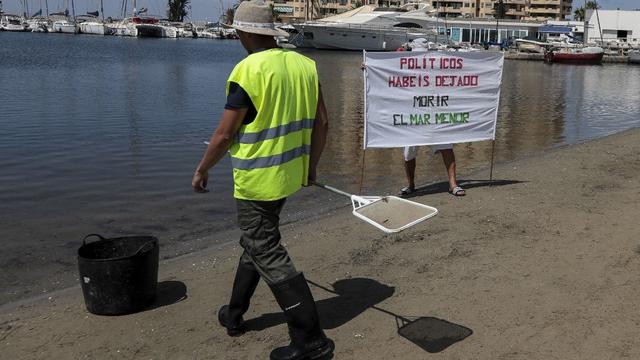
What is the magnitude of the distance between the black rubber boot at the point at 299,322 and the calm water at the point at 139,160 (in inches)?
119

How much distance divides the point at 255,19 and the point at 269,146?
77 cm

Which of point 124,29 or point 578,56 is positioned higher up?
point 124,29

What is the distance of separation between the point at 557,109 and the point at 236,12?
21751 millimetres

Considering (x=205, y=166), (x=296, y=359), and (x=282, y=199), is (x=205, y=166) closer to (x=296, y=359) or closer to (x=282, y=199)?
(x=282, y=199)

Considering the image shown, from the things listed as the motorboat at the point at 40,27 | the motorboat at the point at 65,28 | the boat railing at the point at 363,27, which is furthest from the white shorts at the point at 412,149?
the motorboat at the point at 65,28

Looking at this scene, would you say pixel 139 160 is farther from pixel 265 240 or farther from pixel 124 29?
pixel 124 29

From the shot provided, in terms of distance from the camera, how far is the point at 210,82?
33.3 m

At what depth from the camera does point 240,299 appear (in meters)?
4.57

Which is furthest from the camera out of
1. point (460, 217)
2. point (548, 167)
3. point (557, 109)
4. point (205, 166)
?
point (557, 109)

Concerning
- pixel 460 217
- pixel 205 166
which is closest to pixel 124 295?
pixel 205 166

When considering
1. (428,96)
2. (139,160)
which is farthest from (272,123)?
(139,160)

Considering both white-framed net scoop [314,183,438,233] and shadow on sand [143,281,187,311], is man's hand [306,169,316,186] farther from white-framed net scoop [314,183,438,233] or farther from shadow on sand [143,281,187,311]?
shadow on sand [143,281,187,311]

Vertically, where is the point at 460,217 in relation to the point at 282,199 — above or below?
below

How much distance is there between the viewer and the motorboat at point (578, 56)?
64669mm
